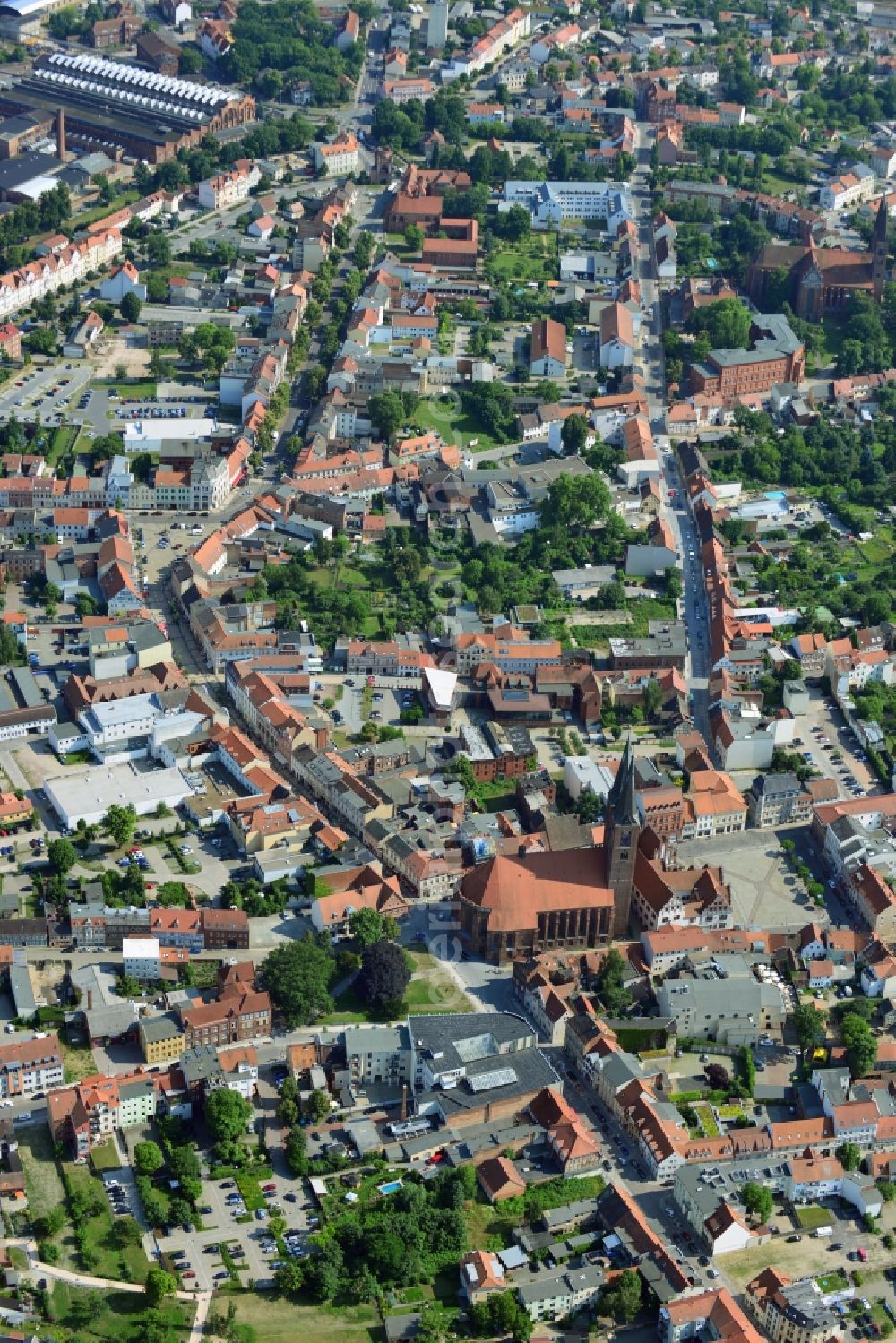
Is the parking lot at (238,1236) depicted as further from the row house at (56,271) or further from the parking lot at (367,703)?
the row house at (56,271)

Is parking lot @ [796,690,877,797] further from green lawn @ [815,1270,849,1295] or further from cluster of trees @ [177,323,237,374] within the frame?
cluster of trees @ [177,323,237,374]

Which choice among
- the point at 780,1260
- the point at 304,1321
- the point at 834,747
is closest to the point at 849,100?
the point at 834,747

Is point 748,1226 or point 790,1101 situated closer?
point 748,1226

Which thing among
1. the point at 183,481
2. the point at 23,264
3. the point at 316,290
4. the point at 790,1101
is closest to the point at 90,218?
the point at 23,264

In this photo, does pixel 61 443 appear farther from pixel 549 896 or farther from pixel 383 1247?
pixel 383 1247

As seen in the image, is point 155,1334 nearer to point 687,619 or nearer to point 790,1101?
point 790,1101

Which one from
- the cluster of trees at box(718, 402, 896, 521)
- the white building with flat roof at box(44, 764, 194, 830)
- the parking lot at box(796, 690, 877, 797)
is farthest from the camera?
the cluster of trees at box(718, 402, 896, 521)

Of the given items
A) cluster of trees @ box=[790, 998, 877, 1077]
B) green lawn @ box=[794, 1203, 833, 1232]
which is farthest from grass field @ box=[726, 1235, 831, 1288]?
cluster of trees @ box=[790, 998, 877, 1077]
